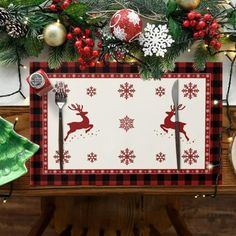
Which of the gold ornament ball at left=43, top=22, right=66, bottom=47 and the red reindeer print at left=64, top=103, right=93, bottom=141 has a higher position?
the gold ornament ball at left=43, top=22, right=66, bottom=47

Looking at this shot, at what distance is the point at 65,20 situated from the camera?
1.04m

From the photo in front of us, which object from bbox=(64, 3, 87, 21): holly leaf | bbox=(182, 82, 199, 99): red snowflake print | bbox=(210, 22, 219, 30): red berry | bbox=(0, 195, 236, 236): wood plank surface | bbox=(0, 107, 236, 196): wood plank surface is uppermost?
bbox=(64, 3, 87, 21): holly leaf

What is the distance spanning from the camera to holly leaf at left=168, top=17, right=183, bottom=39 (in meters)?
1.03

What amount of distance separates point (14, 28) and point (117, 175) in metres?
0.40

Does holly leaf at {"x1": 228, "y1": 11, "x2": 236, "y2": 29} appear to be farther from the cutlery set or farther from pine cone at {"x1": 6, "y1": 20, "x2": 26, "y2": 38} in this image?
pine cone at {"x1": 6, "y1": 20, "x2": 26, "y2": 38}

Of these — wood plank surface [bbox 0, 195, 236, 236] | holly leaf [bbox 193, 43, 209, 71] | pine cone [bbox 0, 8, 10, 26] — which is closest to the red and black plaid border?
holly leaf [bbox 193, 43, 209, 71]

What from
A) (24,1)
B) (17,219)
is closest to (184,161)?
(24,1)

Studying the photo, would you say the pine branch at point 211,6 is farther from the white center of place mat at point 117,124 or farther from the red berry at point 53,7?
the red berry at point 53,7

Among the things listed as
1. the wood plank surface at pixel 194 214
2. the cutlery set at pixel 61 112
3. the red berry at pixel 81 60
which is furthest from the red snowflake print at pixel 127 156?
the wood plank surface at pixel 194 214

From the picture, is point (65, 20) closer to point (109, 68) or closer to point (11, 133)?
point (109, 68)

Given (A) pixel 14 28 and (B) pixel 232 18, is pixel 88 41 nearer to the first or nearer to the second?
(A) pixel 14 28

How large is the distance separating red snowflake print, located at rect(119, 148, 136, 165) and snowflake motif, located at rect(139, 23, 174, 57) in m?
0.23

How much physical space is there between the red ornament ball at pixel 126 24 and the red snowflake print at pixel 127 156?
25 centimetres

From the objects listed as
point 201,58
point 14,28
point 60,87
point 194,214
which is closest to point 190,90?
point 201,58
